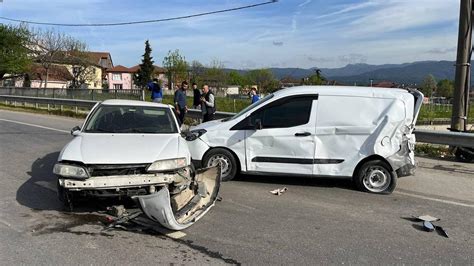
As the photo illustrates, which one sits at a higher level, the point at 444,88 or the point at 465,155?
the point at 444,88

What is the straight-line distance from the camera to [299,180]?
788cm

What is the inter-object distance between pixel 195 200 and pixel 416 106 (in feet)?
13.7

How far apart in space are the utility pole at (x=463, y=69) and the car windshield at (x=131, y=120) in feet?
25.1

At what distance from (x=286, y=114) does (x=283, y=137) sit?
15.8 inches

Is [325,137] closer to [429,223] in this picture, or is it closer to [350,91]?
[350,91]

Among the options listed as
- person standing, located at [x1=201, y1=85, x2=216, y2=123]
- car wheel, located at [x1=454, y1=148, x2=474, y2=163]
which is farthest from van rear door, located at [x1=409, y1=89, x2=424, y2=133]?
person standing, located at [x1=201, y1=85, x2=216, y2=123]

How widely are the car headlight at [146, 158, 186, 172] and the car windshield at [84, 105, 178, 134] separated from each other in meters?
1.19

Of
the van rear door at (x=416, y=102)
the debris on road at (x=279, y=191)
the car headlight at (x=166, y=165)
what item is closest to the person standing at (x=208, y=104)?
the debris on road at (x=279, y=191)

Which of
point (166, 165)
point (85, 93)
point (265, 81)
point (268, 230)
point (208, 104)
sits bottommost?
point (268, 230)

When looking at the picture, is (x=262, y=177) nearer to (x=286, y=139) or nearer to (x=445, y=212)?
(x=286, y=139)

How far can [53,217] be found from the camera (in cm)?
540

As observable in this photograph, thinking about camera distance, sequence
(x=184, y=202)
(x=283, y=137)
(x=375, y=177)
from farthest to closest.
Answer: (x=283, y=137), (x=375, y=177), (x=184, y=202)

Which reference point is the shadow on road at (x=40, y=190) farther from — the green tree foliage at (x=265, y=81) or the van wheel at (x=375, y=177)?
the green tree foliage at (x=265, y=81)

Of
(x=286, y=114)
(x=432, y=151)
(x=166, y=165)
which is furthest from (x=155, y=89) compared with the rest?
(x=166, y=165)
